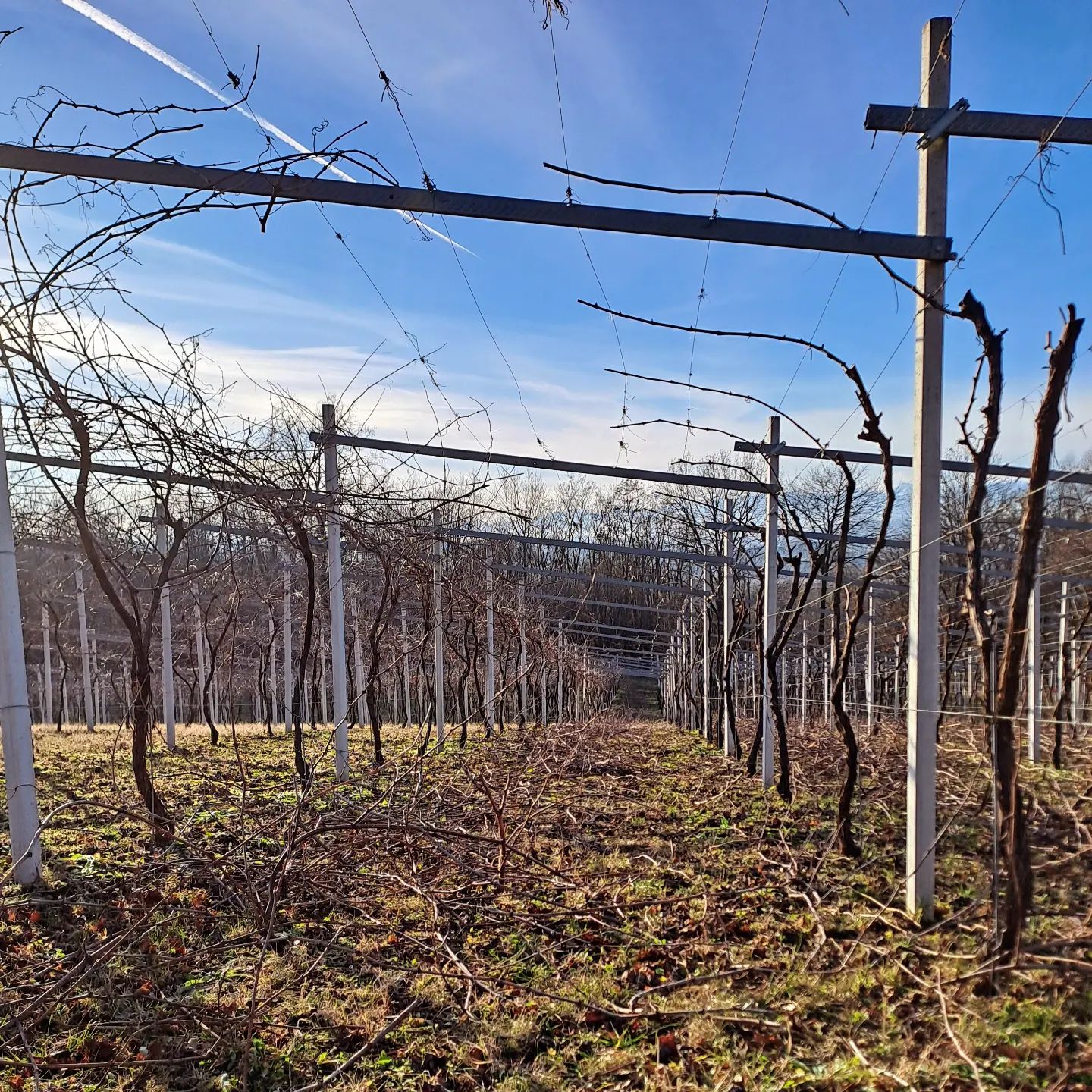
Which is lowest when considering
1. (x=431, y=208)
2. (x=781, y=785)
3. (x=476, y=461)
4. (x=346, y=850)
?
(x=781, y=785)

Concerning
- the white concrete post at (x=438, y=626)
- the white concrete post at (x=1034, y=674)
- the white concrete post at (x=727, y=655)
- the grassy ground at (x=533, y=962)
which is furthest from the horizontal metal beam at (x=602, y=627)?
the white concrete post at (x=1034, y=674)

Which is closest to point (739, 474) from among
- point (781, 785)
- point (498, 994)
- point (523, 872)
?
point (781, 785)

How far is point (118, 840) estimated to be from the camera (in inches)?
208

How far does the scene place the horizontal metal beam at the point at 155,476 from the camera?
12.6ft

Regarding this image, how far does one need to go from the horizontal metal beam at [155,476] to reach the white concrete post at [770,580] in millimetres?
4196

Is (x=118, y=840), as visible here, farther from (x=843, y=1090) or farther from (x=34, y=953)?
(x=843, y=1090)

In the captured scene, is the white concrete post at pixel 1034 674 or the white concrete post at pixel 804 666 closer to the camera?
the white concrete post at pixel 1034 674

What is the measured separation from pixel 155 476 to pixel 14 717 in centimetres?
152

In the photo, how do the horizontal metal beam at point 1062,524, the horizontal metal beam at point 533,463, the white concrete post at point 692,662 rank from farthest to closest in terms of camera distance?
the white concrete post at point 692,662 < the horizontal metal beam at point 533,463 < the horizontal metal beam at point 1062,524

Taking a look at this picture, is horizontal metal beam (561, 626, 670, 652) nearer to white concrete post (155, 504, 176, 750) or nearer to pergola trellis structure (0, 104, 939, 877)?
white concrete post (155, 504, 176, 750)

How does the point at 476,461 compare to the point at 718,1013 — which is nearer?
the point at 718,1013

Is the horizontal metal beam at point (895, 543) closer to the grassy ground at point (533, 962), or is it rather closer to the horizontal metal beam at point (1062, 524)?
the grassy ground at point (533, 962)

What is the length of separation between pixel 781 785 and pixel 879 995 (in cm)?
418

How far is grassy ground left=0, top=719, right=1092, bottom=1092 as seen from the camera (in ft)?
8.63
